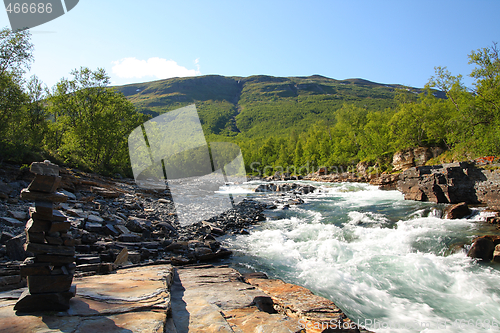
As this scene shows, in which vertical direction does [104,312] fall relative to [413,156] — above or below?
above

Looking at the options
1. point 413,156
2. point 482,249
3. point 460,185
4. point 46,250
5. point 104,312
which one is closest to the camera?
point 104,312

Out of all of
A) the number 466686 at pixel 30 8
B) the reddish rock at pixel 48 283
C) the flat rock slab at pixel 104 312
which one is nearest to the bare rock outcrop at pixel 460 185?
the flat rock slab at pixel 104 312

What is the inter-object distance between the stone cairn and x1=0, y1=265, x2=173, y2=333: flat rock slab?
0.18 meters

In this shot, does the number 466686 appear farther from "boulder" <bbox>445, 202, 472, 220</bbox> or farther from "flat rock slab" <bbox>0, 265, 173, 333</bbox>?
"boulder" <bbox>445, 202, 472, 220</bbox>

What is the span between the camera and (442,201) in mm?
19047

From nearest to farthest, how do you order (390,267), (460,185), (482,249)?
(390,267) → (482,249) → (460,185)

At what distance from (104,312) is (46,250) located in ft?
4.09

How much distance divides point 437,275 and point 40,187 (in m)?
11.9

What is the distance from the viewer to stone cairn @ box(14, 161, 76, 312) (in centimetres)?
322

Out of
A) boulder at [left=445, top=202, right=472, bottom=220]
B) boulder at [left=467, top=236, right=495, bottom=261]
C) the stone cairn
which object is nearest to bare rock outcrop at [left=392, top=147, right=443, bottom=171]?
boulder at [left=445, top=202, right=472, bottom=220]

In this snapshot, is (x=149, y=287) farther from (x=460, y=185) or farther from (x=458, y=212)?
(x=460, y=185)

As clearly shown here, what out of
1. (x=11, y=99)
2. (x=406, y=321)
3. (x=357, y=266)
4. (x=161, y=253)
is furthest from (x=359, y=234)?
(x=11, y=99)

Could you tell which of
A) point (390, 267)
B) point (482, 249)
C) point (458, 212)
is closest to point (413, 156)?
point (458, 212)

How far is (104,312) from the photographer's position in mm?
3275
